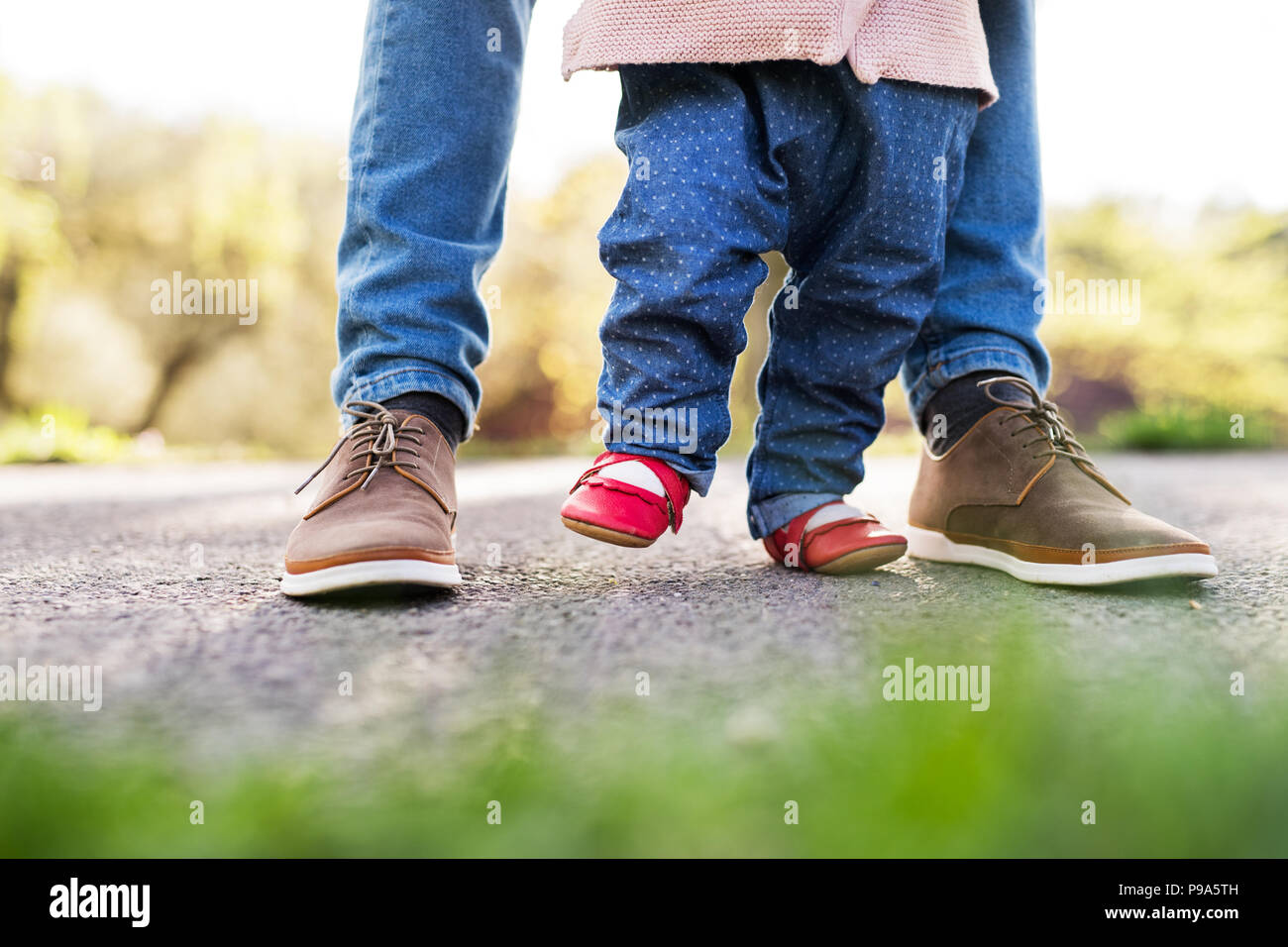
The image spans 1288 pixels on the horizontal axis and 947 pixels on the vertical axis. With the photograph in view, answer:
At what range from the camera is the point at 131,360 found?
6.58m

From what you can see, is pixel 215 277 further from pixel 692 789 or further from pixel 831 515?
pixel 692 789

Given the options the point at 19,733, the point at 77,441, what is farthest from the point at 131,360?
the point at 19,733

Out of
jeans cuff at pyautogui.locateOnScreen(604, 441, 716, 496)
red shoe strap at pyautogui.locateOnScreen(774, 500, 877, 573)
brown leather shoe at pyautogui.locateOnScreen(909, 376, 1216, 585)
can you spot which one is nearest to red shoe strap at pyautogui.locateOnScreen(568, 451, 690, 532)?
jeans cuff at pyautogui.locateOnScreen(604, 441, 716, 496)

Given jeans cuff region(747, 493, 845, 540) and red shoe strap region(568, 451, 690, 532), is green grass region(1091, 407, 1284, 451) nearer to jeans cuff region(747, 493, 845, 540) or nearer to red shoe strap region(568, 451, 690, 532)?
jeans cuff region(747, 493, 845, 540)

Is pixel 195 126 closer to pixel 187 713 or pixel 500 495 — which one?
pixel 500 495

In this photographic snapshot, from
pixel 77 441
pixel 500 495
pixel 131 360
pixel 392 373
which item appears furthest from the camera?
pixel 131 360

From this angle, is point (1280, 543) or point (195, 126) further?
point (195, 126)

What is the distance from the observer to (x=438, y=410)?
1287 mm

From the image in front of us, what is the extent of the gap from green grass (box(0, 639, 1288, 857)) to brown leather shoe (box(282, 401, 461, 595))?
1.07ft

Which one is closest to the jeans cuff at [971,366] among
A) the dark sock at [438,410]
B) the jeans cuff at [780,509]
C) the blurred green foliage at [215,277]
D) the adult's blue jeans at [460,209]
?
the adult's blue jeans at [460,209]

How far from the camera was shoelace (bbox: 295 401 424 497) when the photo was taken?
116 cm

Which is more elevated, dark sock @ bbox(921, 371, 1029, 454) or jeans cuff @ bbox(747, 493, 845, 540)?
dark sock @ bbox(921, 371, 1029, 454)

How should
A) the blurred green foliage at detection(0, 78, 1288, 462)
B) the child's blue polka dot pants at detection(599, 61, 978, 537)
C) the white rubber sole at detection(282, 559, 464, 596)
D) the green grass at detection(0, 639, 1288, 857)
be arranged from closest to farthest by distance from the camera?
the green grass at detection(0, 639, 1288, 857)
the white rubber sole at detection(282, 559, 464, 596)
the child's blue polka dot pants at detection(599, 61, 978, 537)
the blurred green foliage at detection(0, 78, 1288, 462)

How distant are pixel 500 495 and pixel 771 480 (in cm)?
138
